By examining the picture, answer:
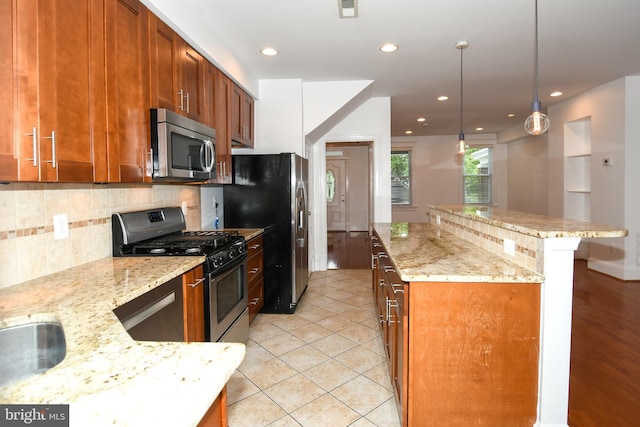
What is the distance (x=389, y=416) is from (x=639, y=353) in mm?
2087

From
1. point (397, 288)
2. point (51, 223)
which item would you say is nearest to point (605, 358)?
point (397, 288)

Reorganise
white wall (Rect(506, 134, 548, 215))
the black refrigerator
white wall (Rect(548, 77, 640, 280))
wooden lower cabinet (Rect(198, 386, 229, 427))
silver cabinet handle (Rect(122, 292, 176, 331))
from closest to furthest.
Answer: wooden lower cabinet (Rect(198, 386, 229, 427)) < silver cabinet handle (Rect(122, 292, 176, 331)) < the black refrigerator < white wall (Rect(548, 77, 640, 280)) < white wall (Rect(506, 134, 548, 215))

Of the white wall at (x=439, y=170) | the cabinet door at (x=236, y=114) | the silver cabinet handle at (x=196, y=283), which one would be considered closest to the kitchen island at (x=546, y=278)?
the silver cabinet handle at (x=196, y=283)

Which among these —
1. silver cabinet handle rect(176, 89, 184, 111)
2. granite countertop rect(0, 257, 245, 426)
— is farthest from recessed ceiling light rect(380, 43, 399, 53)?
granite countertop rect(0, 257, 245, 426)

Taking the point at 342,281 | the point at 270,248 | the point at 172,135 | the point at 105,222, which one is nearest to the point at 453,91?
the point at 342,281

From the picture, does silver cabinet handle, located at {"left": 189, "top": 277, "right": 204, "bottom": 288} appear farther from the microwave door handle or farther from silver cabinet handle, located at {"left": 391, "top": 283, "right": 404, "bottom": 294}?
silver cabinet handle, located at {"left": 391, "top": 283, "right": 404, "bottom": 294}

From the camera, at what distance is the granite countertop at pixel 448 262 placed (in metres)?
1.68

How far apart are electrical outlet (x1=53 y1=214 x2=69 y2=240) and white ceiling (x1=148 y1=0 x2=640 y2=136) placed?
131 centimetres

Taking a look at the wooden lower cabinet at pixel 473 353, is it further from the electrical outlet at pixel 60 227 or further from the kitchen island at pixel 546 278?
the electrical outlet at pixel 60 227

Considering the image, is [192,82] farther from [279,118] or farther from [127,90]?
[279,118]

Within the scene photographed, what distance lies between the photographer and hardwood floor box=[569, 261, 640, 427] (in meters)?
2.03

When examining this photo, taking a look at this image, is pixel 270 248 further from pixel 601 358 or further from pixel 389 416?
pixel 601 358

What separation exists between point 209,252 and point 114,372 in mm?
1506

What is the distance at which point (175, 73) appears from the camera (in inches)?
93.7
